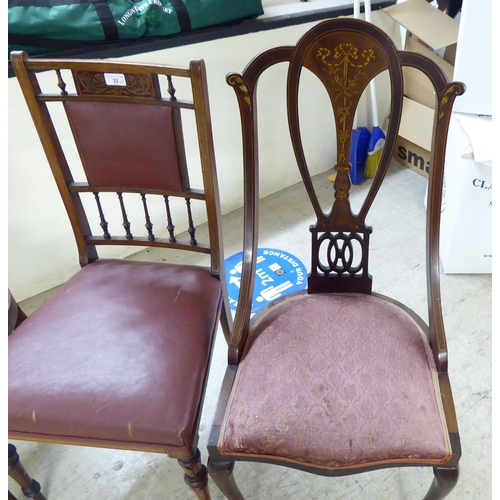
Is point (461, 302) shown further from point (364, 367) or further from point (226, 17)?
point (226, 17)

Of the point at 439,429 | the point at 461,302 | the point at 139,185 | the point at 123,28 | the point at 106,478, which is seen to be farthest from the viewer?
the point at 461,302

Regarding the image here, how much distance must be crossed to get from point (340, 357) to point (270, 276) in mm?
882

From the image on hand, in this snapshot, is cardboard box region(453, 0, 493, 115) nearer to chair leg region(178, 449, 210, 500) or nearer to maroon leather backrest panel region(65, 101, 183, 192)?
maroon leather backrest panel region(65, 101, 183, 192)

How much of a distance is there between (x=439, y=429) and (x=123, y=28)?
148cm

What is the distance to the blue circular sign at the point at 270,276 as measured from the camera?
1.64m

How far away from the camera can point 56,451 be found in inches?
49.0

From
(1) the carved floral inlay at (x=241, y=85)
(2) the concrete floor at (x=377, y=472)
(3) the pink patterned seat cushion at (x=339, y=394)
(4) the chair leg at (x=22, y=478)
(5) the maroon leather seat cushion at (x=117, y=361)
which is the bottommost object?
(2) the concrete floor at (x=377, y=472)

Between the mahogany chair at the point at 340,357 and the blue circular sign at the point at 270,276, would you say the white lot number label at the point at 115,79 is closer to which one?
the mahogany chair at the point at 340,357

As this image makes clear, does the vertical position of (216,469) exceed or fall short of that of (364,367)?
it falls short

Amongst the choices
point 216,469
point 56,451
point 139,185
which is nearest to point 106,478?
point 56,451

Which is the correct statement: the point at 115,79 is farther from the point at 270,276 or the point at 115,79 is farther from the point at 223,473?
the point at 270,276

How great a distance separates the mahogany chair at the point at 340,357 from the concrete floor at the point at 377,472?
1.10ft

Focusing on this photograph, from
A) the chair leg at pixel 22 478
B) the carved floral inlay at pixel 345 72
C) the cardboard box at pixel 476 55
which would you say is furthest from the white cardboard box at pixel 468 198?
the chair leg at pixel 22 478

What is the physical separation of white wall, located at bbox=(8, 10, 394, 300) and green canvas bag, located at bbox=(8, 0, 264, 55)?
0.09m
